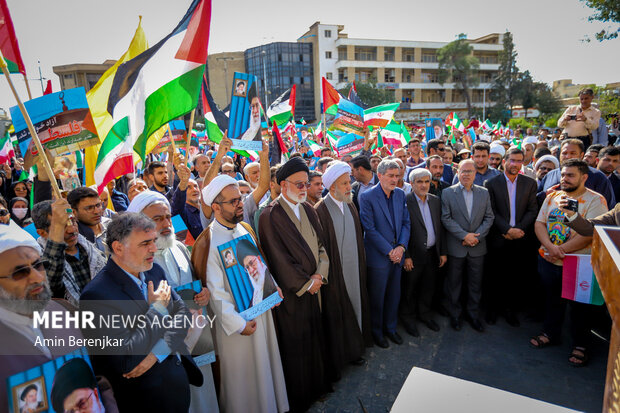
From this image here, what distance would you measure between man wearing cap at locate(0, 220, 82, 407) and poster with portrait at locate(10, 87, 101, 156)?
1.64m

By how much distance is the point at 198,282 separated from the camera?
259 cm

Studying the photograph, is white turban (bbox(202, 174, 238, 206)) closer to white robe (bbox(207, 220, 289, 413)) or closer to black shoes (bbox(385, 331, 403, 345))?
white robe (bbox(207, 220, 289, 413))

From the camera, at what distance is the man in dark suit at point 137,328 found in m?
1.86

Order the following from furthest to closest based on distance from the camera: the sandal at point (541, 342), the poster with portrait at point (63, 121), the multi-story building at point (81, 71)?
the multi-story building at point (81, 71), the sandal at point (541, 342), the poster with portrait at point (63, 121)

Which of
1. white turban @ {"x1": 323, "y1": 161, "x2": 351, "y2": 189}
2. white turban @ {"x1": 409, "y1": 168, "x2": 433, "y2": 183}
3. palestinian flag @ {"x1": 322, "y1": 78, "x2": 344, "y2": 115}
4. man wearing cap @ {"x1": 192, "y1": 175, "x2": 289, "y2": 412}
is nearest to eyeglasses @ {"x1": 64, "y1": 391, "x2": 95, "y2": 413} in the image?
man wearing cap @ {"x1": 192, "y1": 175, "x2": 289, "y2": 412}

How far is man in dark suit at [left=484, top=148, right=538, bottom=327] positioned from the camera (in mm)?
Answer: 4527

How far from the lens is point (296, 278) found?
313 centimetres

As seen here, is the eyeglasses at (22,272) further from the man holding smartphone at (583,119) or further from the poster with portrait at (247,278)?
the man holding smartphone at (583,119)

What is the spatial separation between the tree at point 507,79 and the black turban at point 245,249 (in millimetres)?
57190

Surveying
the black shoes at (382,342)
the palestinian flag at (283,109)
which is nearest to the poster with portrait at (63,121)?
the black shoes at (382,342)

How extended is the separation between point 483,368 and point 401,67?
5516cm

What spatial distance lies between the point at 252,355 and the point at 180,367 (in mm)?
871

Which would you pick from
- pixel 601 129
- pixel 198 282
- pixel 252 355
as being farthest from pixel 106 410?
pixel 601 129

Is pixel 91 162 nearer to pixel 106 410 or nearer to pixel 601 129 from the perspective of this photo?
pixel 106 410
